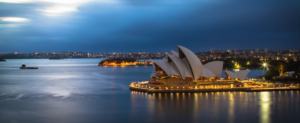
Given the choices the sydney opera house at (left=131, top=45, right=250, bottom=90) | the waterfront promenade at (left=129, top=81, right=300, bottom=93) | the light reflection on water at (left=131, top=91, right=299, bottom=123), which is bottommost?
the light reflection on water at (left=131, top=91, right=299, bottom=123)

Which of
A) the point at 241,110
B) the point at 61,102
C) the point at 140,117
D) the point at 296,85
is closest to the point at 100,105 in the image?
the point at 61,102

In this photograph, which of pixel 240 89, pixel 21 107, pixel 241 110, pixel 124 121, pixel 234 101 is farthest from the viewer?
pixel 240 89

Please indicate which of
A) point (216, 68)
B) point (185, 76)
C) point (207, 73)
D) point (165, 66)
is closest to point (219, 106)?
point (185, 76)

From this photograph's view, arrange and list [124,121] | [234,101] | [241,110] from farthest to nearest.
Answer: [234,101] → [241,110] → [124,121]

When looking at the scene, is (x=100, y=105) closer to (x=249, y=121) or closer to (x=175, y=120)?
(x=175, y=120)

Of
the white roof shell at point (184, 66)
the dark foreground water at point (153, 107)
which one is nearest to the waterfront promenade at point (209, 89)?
the dark foreground water at point (153, 107)

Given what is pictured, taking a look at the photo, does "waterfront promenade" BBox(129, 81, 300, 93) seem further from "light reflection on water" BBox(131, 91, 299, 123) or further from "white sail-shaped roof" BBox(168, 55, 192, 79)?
"white sail-shaped roof" BBox(168, 55, 192, 79)

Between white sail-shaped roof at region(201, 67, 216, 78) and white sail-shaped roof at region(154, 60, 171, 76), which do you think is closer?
white sail-shaped roof at region(154, 60, 171, 76)

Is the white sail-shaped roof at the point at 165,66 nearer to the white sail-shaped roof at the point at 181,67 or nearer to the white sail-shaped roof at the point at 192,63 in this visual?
the white sail-shaped roof at the point at 181,67

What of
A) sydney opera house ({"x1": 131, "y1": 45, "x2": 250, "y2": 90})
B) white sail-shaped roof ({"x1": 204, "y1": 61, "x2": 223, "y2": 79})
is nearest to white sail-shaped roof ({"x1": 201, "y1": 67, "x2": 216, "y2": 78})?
sydney opera house ({"x1": 131, "y1": 45, "x2": 250, "y2": 90})

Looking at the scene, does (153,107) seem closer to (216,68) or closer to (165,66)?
(165,66)

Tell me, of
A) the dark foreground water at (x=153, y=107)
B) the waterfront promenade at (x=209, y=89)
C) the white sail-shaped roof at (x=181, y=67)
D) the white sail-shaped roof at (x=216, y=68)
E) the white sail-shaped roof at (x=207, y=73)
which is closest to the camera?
the dark foreground water at (x=153, y=107)
